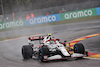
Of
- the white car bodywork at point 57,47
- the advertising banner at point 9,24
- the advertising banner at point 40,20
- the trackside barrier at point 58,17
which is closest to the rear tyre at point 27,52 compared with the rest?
the white car bodywork at point 57,47

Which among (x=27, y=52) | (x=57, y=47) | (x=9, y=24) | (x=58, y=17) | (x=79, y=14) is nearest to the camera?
(x=57, y=47)

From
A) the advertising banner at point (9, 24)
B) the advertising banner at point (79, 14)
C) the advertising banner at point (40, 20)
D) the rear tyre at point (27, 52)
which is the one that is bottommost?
the rear tyre at point (27, 52)

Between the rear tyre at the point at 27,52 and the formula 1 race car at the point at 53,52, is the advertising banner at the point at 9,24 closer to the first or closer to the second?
the formula 1 race car at the point at 53,52

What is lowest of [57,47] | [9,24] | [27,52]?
[27,52]

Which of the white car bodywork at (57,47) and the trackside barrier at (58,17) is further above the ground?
the trackside barrier at (58,17)

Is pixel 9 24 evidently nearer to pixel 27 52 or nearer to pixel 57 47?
pixel 27 52

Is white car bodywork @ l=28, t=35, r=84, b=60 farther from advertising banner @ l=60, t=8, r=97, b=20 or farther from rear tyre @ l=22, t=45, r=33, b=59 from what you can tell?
advertising banner @ l=60, t=8, r=97, b=20

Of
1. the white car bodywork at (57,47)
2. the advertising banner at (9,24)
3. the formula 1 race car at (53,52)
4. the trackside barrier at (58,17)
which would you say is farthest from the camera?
the trackside barrier at (58,17)

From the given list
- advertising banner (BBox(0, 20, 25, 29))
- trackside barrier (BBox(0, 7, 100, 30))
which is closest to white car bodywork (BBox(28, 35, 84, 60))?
advertising banner (BBox(0, 20, 25, 29))

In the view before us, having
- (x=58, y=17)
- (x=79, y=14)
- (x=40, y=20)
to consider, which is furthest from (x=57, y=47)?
(x=58, y=17)

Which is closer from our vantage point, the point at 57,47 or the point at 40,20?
the point at 57,47

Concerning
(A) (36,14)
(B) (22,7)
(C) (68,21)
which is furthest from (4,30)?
(B) (22,7)

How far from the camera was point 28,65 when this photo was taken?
10086mm

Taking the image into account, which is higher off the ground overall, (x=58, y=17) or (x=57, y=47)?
(x=58, y=17)
